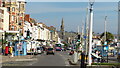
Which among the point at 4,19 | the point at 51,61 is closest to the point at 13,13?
the point at 4,19

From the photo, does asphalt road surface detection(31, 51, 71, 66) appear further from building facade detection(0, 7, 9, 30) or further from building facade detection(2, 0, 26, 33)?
building facade detection(2, 0, 26, 33)

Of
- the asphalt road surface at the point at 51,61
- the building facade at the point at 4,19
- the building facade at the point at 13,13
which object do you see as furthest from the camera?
the building facade at the point at 13,13

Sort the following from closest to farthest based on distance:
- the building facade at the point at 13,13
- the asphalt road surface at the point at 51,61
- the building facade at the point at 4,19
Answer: the asphalt road surface at the point at 51,61
the building facade at the point at 4,19
the building facade at the point at 13,13

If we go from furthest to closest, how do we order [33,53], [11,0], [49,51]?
[11,0] → [49,51] → [33,53]

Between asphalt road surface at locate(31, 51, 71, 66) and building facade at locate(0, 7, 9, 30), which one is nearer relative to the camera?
asphalt road surface at locate(31, 51, 71, 66)

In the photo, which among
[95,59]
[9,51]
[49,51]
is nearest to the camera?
[95,59]

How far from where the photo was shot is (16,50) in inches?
2398

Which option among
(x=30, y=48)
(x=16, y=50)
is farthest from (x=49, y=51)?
(x=16, y=50)

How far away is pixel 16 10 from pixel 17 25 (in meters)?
4.56

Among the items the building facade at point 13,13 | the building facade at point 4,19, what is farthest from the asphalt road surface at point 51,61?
Result: the building facade at point 13,13

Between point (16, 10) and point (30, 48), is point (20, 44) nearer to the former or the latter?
point (30, 48)

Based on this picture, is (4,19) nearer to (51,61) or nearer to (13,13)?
(13,13)

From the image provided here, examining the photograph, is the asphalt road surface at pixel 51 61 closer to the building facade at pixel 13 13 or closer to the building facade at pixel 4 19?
the building facade at pixel 4 19

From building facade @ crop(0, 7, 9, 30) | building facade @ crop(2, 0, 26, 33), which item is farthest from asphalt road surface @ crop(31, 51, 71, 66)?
building facade @ crop(2, 0, 26, 33)
